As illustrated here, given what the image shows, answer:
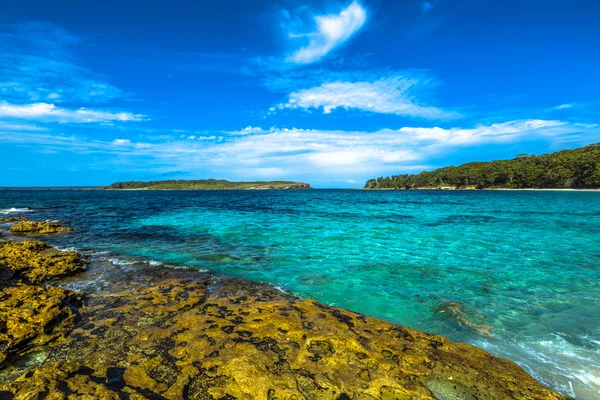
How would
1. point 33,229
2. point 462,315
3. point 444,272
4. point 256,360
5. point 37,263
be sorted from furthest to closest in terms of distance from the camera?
point 33,229
point 444,272
point 37,263
point 462,315
point 256,360

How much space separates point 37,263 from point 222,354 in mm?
11476

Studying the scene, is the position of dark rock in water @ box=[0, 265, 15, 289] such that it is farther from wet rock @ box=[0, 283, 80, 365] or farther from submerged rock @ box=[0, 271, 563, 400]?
submerged rock @ box=[0, 271, 563, 400]

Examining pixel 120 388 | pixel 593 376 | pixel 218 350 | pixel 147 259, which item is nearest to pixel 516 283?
pixel 593 376

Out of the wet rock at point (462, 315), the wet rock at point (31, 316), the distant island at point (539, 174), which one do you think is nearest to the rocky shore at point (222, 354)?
the wet rock at point (31, 316)

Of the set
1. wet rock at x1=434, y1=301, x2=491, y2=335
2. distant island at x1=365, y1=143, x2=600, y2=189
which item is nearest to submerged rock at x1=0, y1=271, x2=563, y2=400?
wet rock at x1=434, y1=301, x2=491, y2=335

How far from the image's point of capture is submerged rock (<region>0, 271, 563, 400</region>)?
4.34 meters

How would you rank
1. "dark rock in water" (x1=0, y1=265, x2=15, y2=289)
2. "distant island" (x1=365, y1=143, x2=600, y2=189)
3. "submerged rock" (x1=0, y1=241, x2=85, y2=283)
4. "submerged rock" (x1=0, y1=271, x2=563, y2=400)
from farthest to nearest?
"distant island" (x1=365, y1=143, x2=600, y2=189) < "submerged rock" (x1=0, y1=241, x2=85, y2=283) < "dark rock in water" (x1=0, y1=265, x2=15, y2=289) < "submerged rock" (x1=0, y1=271, x2=563, y2=400)

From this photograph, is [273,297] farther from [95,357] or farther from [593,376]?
[593,376]

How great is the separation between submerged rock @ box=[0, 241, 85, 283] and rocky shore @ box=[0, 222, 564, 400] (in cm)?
335

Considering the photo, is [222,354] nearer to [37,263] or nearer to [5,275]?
[5,275]

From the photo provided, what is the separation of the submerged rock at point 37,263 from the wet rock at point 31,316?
3.06 metres

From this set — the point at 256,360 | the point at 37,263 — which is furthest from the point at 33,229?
the point at 256,360

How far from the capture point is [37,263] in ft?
37.8

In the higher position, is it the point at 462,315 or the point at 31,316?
the point at 31,316
